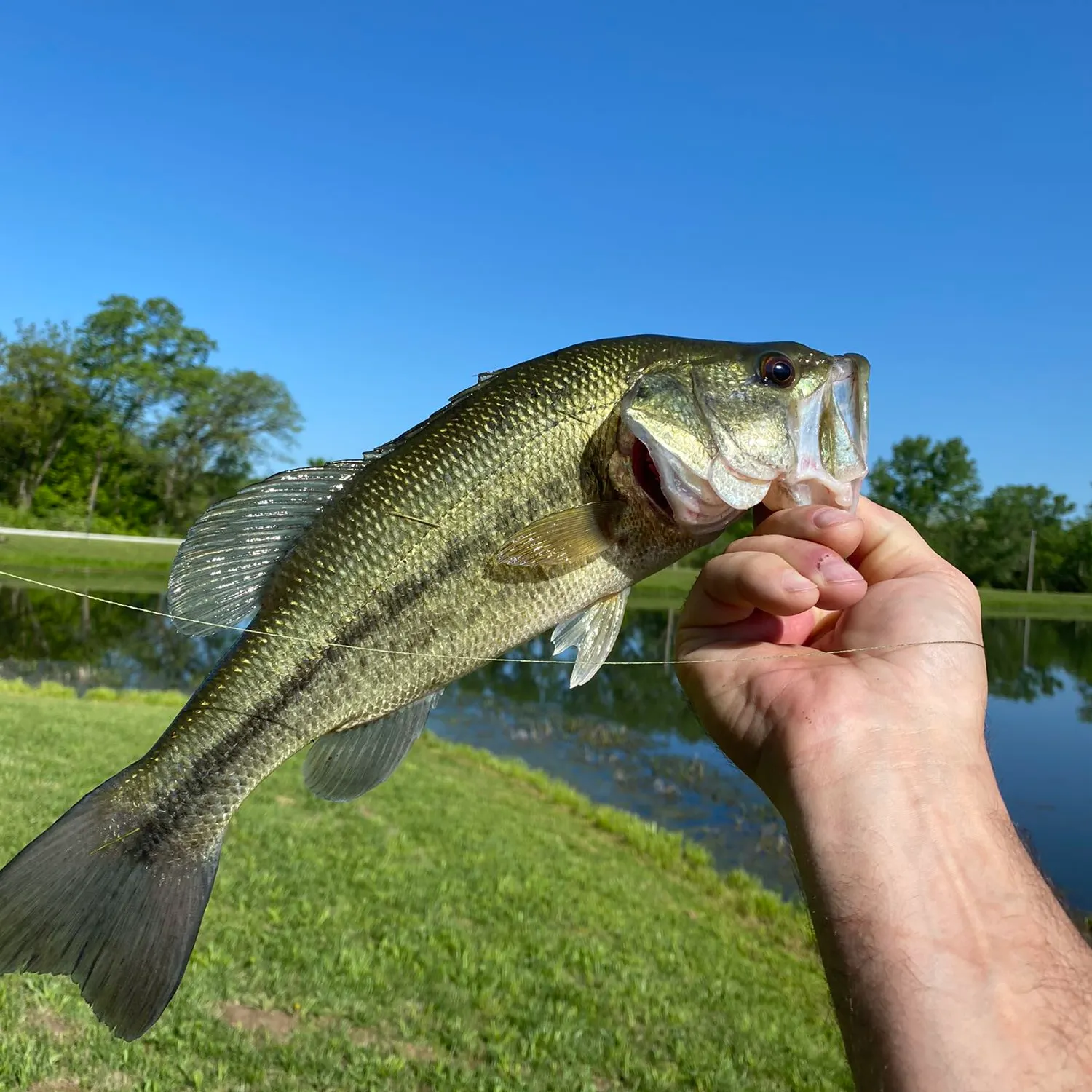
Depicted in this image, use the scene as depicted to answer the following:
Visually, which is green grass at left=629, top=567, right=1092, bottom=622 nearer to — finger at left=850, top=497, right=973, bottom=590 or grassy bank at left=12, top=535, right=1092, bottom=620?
grassy bank at left=12, top=535, right=1092, bottom=620

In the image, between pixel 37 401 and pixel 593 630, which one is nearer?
pixel 593 630

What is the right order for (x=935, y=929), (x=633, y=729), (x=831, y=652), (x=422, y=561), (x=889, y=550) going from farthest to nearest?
(x=633, y=729) → (x=889, y=550) → (x=831, y=652) → (x=422, y=561) → (x=935, y=929)

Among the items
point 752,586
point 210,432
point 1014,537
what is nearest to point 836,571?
point 752,586

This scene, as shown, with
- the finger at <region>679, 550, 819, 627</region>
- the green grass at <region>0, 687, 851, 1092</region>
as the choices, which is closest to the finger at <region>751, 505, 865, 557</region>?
the finger at <region>679, 550, 819, 627</region>

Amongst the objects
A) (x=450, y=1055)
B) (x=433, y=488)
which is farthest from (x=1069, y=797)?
(x=433, y=488)

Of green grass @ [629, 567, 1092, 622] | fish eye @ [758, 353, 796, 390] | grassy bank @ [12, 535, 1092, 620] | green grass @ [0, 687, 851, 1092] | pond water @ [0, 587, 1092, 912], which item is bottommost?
pond water @ [0, 587, 1092, 912]

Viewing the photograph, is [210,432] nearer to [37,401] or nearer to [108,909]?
[37,401]
